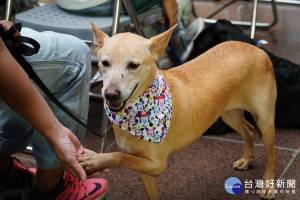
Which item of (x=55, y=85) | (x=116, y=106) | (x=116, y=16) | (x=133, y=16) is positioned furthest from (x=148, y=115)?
(x=133, y=16)

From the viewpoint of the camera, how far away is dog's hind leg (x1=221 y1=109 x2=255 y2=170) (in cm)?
274

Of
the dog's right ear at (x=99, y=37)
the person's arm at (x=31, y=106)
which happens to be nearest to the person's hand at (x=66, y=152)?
the person's arm at (x=31, y=106)

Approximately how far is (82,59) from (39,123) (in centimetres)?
57

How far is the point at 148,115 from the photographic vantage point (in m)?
2.06

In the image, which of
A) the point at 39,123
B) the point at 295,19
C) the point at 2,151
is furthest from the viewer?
the point at 295,19

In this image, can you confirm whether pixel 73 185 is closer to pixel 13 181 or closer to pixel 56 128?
pixel 13 181

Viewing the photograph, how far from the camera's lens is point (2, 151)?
220 cm

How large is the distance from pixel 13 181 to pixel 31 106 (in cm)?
100

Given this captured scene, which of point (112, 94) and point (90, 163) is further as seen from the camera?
point (90, 163)

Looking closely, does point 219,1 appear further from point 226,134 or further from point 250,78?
point 250,78

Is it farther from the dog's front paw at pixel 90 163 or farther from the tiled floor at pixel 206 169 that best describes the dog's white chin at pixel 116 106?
the tiled floor at pixel 206 169

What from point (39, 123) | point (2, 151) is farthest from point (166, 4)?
point (39, 123)

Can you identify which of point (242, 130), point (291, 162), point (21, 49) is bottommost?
point (291, 162)

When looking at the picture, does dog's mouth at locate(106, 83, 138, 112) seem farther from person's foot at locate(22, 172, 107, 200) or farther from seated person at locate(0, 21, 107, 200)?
person's foot at locate(22, 172, 107, 200)
